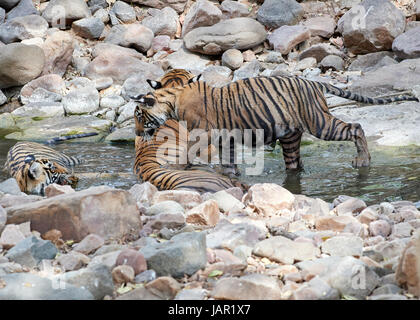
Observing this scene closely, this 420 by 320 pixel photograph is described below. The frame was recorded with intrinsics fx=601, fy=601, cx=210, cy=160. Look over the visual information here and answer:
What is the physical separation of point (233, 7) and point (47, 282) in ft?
35.1

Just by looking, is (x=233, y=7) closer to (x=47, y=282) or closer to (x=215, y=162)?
(x=215, y=162)

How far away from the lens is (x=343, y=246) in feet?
9.91

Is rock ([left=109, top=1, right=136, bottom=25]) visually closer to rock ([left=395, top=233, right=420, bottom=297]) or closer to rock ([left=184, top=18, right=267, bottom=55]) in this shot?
rock ([left=184, top=18, right=267, bottom=55])

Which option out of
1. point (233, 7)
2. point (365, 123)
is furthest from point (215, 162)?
point (233, 7)

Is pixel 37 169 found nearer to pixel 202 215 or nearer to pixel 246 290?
pixel 202 215

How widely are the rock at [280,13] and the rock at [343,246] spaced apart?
9.50m

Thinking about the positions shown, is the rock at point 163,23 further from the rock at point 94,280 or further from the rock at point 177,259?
the rock at point 94,280

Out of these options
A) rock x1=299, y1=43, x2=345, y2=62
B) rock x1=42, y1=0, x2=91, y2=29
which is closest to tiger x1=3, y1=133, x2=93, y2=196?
rock x1=299, y1=43, x2=345, y2=62

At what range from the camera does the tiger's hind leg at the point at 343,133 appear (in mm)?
6270

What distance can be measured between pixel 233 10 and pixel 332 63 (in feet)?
9.33

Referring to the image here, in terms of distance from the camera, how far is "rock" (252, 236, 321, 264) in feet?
9.62

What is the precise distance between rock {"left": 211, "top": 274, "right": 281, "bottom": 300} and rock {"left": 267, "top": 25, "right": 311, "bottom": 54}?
9301mm

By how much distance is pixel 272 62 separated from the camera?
36.9 feet

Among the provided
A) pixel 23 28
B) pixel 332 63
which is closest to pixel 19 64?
pixel 23 28
